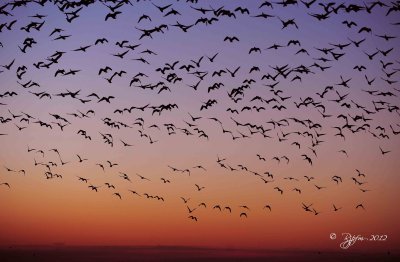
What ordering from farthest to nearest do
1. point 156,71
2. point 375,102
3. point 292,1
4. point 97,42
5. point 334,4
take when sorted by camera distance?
1. point 375,102
2. point 156,71
3. point 97,42
4. point 334,4
5. point 292,1

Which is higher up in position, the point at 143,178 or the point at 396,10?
the point at 396,10

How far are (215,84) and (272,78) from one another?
14.4 feet

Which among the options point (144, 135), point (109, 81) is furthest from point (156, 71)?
point (144, 135)

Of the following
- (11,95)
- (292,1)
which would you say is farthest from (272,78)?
(11,95)

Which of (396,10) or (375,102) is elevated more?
(396,10)

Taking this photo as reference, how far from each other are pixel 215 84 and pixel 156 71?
5.21 m

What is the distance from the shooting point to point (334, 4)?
37.8 metres

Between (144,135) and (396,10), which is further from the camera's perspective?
(144,135)

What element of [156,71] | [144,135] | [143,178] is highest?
[156,71]

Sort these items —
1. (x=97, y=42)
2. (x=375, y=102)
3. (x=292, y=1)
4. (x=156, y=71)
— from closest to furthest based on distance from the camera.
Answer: (x=292, y=1), (x=97, y=42), (x=156, y=71), (x=375, y=102)

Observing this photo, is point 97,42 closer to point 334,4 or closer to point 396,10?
point 334,4

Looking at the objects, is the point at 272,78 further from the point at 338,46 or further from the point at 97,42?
the point at 97,42

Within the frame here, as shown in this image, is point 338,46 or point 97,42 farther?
point 97,42

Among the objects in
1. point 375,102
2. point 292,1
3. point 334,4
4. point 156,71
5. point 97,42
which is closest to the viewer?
point 292,1
